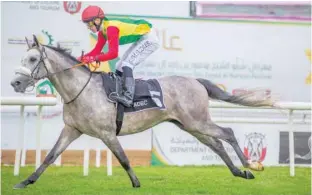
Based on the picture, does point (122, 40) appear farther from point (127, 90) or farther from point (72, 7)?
point (72, 7)

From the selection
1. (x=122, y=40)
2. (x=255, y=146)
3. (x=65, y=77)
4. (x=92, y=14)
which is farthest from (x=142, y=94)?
(x=255, y=146)

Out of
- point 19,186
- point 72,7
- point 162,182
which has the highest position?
point 72,7

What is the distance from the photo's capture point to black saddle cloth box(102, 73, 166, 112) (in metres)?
7.34

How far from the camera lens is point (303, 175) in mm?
9328

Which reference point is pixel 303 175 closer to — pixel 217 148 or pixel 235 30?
pixel 217 148

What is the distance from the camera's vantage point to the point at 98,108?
7180mm

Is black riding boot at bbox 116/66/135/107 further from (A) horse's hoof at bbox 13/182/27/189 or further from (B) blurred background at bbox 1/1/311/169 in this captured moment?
(B) blurred background at bbox 1/1/311/169

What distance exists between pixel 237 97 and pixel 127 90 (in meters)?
1.52

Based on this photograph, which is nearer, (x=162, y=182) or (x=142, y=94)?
(x=142, y=94)

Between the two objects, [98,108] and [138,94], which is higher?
[138,94]

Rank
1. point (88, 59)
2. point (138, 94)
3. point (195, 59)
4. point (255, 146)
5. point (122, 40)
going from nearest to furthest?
1. point (88, 59)
2. point (138, 94)
3. point (122, 40)
4. point (255, 146)
5. point (195, 59)

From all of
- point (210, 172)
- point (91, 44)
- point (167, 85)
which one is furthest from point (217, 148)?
point (91, 44)

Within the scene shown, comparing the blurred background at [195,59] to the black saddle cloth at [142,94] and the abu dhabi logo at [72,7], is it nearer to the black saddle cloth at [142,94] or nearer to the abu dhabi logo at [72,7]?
the abu dhabi logo at [72,7]

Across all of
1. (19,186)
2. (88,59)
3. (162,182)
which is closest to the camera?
(19,186)
